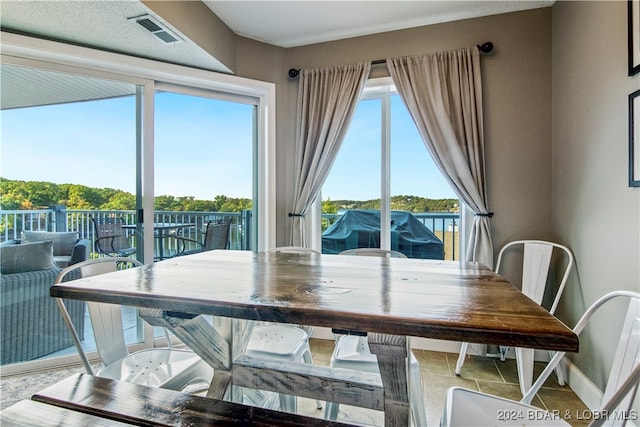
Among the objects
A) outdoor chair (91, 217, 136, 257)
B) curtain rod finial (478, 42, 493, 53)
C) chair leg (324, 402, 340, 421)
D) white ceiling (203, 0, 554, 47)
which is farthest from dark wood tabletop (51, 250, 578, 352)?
white ceiling (203, 0, 554, 47)

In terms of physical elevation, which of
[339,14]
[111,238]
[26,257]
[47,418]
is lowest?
[47,418]

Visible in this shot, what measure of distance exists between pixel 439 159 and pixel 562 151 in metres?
0.83

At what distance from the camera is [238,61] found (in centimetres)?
284

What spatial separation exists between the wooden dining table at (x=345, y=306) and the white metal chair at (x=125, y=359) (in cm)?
26

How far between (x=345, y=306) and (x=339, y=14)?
2425 mm

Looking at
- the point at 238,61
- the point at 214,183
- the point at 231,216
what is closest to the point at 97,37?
the point at 238,61

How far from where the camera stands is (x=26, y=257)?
226 cm

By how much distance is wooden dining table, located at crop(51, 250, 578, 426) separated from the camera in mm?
829

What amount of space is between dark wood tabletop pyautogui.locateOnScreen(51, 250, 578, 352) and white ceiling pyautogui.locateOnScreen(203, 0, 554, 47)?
1986mm

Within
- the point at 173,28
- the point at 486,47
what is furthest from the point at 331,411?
the point at 486,47

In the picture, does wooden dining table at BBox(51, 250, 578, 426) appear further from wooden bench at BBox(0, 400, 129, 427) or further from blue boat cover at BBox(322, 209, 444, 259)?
blue boat cover at BBox(322, 209, 444, 259)

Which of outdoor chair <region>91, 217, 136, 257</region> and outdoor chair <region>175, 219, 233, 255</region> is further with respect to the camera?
outdoor chair <region>175, 219, 233, 255</region>

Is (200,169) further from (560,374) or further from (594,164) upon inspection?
(560,374)

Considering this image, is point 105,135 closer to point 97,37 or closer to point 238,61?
point 97,37
